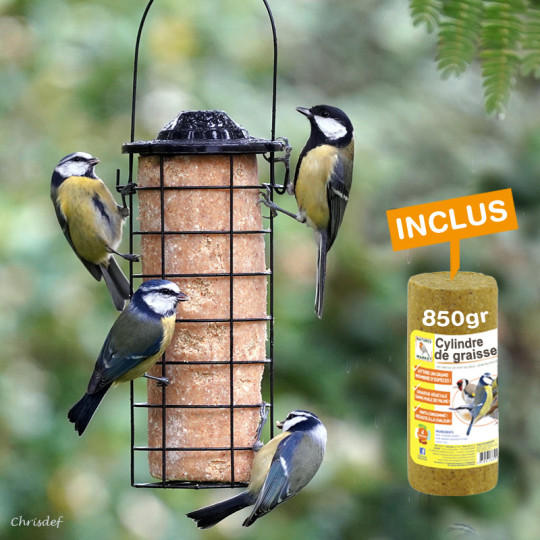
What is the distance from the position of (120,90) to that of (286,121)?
917mm

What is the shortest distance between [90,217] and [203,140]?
0.82 metres

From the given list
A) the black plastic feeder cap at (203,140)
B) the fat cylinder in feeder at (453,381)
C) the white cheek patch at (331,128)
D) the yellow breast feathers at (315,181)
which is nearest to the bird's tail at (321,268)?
the yellow breast feathers at (315,181)

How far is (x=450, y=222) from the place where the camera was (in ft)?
13.5

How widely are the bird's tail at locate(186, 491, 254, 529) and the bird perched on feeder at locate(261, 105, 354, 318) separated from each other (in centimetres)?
87

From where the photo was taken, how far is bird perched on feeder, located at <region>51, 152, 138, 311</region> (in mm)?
4305

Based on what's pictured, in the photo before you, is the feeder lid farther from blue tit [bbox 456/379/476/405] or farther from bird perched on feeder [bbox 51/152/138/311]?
blue tit [bbox 456/379/476/405]

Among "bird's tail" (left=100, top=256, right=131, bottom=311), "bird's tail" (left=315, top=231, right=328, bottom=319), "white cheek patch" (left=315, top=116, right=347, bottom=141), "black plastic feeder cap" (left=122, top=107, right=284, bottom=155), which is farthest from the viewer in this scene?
"bird's tail" (left=100, top=256, right=131, bottom=311)

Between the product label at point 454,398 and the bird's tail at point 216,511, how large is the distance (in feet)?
2.34

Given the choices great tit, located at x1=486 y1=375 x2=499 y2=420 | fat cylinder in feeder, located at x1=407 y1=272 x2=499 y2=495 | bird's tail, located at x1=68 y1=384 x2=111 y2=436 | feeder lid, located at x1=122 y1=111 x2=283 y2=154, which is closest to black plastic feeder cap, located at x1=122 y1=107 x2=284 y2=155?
feeder lid, located at x1=122 y1=111 x2=283 y2=154

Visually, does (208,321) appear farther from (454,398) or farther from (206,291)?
(454,398)

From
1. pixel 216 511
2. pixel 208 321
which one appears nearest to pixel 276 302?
pixel 208 321

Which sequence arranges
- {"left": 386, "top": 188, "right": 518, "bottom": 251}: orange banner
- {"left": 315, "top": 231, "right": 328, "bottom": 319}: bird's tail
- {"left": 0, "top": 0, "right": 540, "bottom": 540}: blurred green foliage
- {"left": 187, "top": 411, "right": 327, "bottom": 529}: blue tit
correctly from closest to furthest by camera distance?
{"left": 187, "top": 411, "right": 327, "bottom": 529}: blue tit → {"left": 386, "top": 188, "right": 518, "bottom": 251}: orange banner → {"left": 315, "top": 231, "right": 328, "bottom": 319}: bird's tail → {"left": 0, "top": 0, "right": 540, "bottom": 540}: blurred green foliage

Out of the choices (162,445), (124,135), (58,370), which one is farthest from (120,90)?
(162,445)

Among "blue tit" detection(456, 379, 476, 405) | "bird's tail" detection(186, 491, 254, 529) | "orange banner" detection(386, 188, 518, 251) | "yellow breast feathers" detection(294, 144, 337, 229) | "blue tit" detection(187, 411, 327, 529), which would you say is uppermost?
"yellow breast feathers" detection(294, 144, 337, 229)
